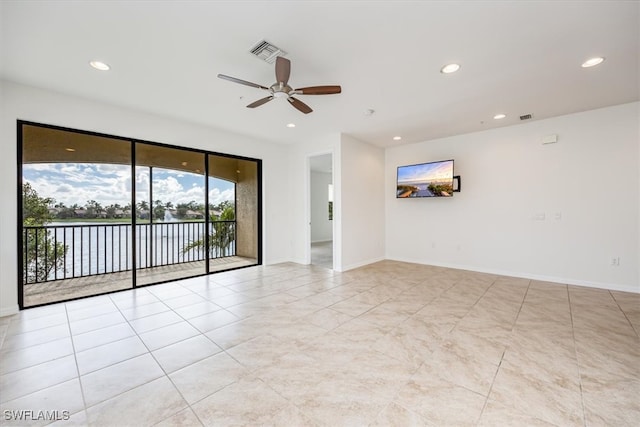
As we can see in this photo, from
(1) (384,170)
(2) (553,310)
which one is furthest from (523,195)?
(1) (384,170)

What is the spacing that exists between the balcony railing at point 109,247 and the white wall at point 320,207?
12.4ft

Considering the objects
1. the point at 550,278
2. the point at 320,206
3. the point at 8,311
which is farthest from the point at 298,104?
the point at 320,206

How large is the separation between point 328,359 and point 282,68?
2.65 metres

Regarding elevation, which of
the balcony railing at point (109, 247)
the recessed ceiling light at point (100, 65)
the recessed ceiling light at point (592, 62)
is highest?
the recessed ceiling light at point (100, 65)

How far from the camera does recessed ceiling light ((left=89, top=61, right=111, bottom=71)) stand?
2.67m

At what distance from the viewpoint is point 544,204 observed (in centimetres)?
441

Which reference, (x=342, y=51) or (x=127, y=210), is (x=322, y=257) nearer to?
(x=127, y=210)

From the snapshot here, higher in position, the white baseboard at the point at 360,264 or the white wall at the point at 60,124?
the white wall at the point at 60,124

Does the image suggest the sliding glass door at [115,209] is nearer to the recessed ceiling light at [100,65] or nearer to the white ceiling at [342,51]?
the white ceiling at [342,51]

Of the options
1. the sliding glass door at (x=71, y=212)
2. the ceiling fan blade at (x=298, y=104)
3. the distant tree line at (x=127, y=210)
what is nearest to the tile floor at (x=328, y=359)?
the sliding glass door at (x=71, y=212)

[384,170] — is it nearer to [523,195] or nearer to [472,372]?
[523,195]

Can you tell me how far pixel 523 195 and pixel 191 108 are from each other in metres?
5.85

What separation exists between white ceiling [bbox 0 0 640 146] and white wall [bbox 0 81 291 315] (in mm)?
193

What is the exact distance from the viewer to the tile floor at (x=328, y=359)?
1583 millimetres
